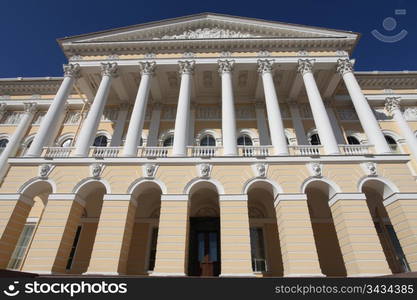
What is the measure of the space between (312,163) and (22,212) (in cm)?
1443

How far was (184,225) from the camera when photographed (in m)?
10.2

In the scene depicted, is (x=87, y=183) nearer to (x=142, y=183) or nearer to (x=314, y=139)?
(x=142, y=183)

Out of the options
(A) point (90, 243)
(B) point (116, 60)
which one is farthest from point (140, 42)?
(A) point (90, 243)

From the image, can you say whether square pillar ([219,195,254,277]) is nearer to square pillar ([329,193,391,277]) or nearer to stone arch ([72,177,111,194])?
square pillar ([329,193,391,277])

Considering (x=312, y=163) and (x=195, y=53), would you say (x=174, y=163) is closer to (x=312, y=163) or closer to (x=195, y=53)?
(x=312, y=163)

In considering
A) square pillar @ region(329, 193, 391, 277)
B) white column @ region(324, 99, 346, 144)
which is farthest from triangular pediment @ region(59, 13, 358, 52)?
square pillar @ region(329, 193, 391, 277)

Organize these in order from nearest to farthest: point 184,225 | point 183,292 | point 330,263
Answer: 1. point 183,292
2. point 184,225
3. point 330,263

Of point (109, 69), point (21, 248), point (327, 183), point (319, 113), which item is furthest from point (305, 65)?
point (21, 248)

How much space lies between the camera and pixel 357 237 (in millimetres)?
9711

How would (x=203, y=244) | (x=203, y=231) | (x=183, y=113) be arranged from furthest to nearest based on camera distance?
(x=203, y=231) → (x=203, y=244) → (x=183, y=113)

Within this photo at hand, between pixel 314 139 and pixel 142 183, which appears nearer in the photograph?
pixel 142 183

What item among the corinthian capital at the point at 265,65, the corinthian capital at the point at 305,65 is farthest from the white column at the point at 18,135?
the corinthian capital at the point at 305,65

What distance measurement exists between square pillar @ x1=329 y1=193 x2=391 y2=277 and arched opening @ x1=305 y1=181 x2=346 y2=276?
3.51 ft

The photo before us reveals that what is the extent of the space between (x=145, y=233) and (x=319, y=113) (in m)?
11.9
